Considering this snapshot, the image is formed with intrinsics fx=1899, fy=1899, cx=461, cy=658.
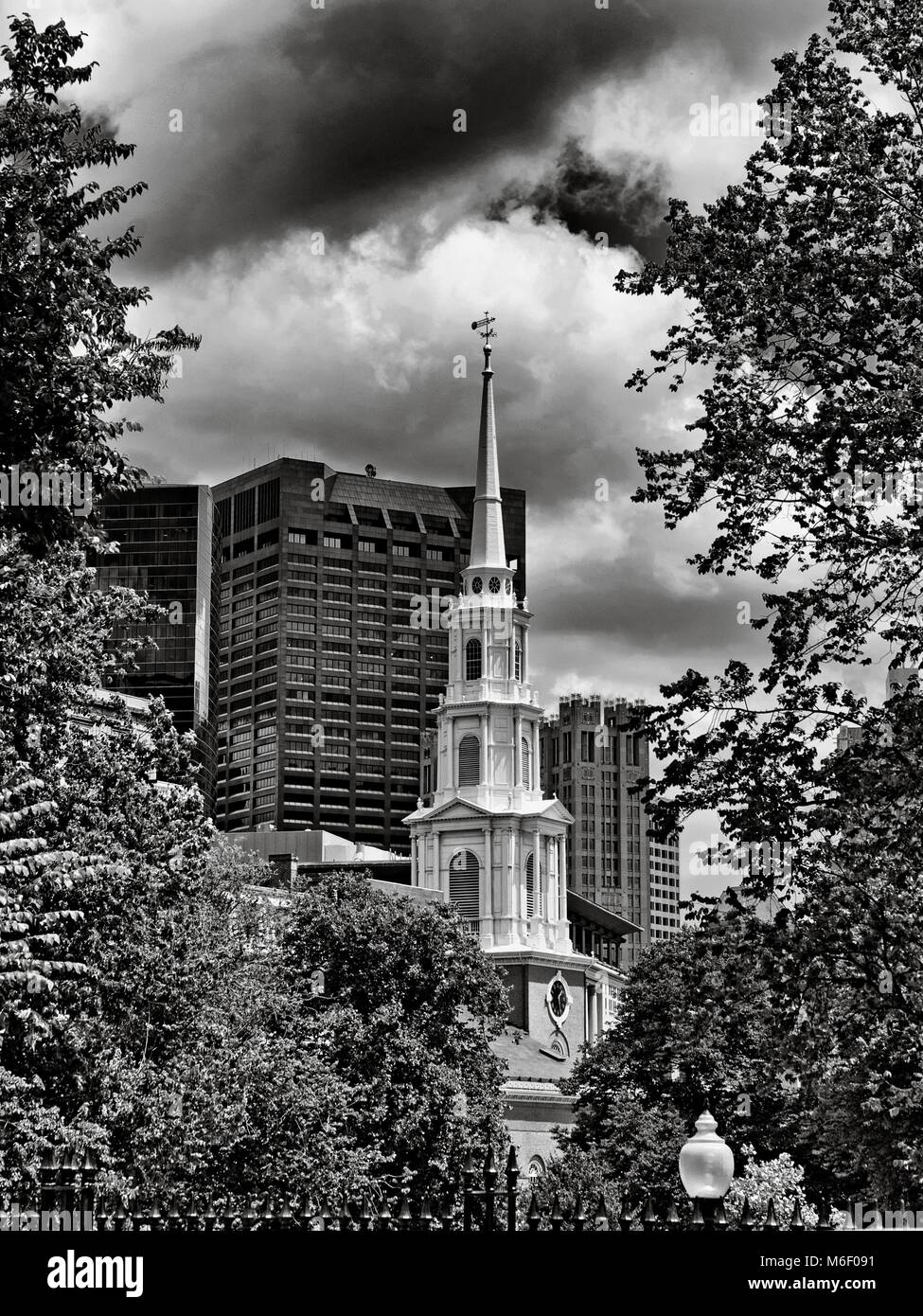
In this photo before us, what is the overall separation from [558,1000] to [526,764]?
1791 cm

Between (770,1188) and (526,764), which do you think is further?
(526,764)

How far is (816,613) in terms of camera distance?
24062mm

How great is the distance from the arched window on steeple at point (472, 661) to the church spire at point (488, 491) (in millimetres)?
6488

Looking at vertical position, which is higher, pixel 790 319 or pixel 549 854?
pixel 549 854

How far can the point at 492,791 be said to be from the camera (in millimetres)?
142250

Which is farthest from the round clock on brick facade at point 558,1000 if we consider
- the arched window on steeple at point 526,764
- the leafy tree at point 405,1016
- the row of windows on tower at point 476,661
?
the leafy tree at point 405,1016

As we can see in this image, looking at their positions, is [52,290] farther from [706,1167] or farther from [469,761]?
[469,761]

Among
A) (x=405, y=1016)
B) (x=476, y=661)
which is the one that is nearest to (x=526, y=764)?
(x=476, y=661)

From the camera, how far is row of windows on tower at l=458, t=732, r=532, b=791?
144000 millimetres

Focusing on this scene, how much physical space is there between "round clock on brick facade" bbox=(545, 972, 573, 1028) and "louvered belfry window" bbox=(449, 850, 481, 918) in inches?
299
